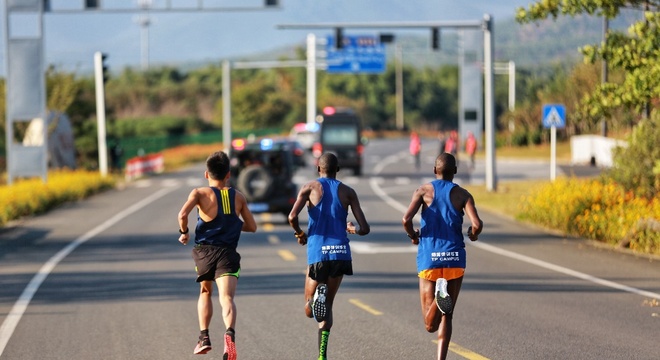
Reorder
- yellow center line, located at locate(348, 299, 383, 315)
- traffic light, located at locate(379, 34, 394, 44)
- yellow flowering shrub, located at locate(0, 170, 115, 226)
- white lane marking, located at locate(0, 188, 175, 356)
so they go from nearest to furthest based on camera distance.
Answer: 1. white lane marking, located at locate(0, 188, 175, 356)
2. yellow center line, located at locate(348, 299, 383, 315)
3. yellow flowering shrub, located at locate(0, 170, 115, 226)
4. traffic light, located at locate(379, 34, 394, 44)

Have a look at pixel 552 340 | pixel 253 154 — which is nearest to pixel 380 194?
pixel 253 154

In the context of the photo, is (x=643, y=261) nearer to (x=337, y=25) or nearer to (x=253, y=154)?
(x=253, y=154)

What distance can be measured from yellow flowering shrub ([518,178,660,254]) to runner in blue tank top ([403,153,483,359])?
1219 centimetres

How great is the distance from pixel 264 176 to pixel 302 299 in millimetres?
13087

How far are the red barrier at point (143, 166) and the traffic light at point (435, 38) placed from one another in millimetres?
14996

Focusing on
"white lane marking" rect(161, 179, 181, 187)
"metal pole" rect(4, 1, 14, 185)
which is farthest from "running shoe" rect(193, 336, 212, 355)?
"white lane marking" rect(161, 179, 181, 187)

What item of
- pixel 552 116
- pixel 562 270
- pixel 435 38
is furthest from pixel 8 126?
pixel 562 270

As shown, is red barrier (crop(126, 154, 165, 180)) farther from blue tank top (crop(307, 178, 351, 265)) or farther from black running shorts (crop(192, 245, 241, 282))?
blue tank top (crop(307, 178, 351, 265))

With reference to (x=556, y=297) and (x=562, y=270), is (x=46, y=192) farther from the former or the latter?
(x=556, y=297)

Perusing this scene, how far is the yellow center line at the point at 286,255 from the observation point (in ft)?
71.5

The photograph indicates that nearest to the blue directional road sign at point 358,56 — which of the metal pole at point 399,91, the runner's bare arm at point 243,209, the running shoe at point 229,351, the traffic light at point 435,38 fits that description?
the traffic light at point 435,38

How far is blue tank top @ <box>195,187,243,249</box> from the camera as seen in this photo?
10734 millimetres

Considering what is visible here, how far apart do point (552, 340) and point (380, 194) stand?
31.1 meters

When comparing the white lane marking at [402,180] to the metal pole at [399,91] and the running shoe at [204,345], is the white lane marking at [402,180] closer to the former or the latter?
the running shoe at [204,345]
